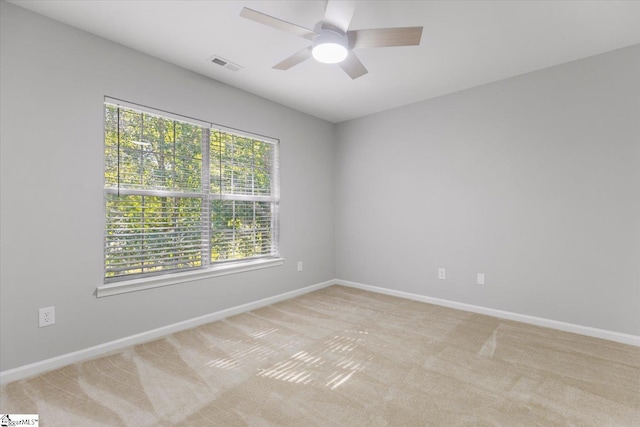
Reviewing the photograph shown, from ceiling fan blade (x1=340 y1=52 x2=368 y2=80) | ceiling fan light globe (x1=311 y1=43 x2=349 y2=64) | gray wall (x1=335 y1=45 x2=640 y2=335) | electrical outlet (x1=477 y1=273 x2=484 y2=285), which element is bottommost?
electrical outlet (x1=477 y1=273 x2=484 y2=285)

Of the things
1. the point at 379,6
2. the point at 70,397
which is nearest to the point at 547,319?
the point at 379,6

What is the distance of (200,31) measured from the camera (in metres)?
2.40

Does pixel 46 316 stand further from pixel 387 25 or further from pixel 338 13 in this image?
pixel 387 25

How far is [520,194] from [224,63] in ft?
10.8

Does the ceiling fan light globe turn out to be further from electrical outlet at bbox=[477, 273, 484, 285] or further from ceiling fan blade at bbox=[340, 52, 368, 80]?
electrical outlet at bbox=[477, 273, 484, 285]

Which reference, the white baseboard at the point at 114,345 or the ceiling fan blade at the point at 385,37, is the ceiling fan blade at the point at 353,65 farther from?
the white baseboard at the point at 114,345

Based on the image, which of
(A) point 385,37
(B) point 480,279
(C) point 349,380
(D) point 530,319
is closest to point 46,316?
(C) point 349,380

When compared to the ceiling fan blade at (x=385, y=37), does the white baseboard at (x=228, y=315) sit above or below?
below

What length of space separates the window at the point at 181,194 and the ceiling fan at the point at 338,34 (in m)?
1.56

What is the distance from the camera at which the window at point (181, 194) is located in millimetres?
2627

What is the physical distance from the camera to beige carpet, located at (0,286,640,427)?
172 centimetres

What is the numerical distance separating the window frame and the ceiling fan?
4.95 feet

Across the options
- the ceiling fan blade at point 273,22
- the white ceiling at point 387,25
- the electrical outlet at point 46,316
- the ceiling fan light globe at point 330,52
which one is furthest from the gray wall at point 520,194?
the electrical outlet at point 46,316

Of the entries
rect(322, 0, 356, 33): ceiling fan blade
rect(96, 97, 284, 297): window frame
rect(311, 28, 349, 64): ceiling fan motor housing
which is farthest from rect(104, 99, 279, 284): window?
rect(322, 0, 356, 33): ceiling fan blade
